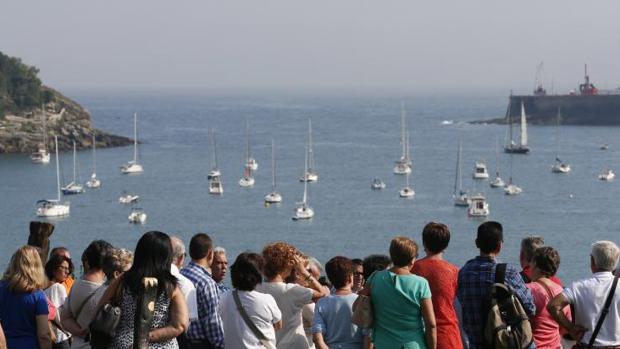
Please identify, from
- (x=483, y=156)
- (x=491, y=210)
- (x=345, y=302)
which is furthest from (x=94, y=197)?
(x=345, y=302)

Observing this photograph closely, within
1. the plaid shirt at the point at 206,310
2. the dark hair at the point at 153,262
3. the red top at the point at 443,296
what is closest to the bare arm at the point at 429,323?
→ the red top at the point at 443,296

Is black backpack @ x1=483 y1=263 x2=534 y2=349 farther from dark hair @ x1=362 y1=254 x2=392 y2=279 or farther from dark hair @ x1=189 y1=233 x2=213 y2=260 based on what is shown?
dark hair @ x1=189 y1=233 x2=213 y2=260

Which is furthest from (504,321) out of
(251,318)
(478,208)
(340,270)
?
(478,208)

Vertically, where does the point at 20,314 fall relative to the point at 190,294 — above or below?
below

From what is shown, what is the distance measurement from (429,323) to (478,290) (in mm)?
397

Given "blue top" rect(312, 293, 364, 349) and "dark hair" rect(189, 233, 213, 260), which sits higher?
"dark hair" rect(189, 233, 213, 260)

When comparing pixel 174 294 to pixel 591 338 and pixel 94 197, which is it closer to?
pixel 591 338

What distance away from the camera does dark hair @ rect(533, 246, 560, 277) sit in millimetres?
8164

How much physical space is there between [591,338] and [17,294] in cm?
334

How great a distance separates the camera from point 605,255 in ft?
25.3

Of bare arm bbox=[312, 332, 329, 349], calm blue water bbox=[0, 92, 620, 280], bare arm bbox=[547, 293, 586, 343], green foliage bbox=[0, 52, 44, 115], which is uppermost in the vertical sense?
bare arm bbox=[547, 293, 586, 343]

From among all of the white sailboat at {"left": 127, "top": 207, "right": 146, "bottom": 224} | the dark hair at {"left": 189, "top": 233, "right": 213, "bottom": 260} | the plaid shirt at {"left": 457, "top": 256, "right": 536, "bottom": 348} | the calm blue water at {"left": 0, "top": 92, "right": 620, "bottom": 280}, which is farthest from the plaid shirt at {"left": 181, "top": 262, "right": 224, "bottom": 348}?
the white sailboat at {"left": 127, "top": 207, "right": 146, "bottom": 224}

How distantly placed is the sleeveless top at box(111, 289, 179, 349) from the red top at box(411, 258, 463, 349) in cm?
174

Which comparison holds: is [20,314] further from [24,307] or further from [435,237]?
[435,237]
